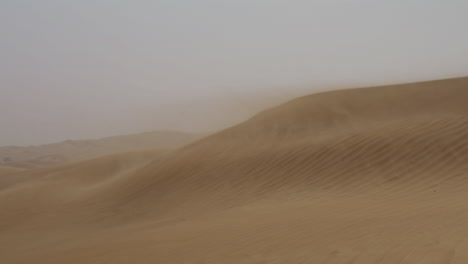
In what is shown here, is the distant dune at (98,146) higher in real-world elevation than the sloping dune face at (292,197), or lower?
higher

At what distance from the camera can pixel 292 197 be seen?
673 centimetres

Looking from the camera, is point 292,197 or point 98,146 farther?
point 98,146

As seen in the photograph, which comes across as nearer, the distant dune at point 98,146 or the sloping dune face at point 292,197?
the sloping dune face at point 292,197

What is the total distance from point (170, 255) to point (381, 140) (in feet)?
19.3

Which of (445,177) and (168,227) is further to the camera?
(445,177)

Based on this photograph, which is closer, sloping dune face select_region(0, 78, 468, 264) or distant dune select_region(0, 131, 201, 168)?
sloping dune face select_region(0, 78, 468, 264)

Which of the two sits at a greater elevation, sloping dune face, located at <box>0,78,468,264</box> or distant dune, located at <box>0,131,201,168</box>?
distant dune, located at <box>0,131,201,168</box>

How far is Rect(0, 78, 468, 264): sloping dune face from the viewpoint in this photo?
3.82 m

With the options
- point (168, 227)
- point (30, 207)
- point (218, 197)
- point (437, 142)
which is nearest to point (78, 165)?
point (30, 207)

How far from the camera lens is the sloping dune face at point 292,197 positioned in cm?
382

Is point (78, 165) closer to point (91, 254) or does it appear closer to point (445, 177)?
point (91, 254)

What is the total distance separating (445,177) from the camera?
6.47 meters

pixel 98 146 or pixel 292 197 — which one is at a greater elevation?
pixel 98 146

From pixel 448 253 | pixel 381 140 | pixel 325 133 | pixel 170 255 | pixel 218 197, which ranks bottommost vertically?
pixel 448 253
